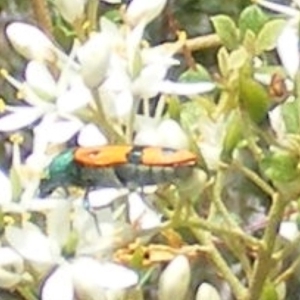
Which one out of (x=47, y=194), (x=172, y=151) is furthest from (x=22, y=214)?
(x=172, y=151)

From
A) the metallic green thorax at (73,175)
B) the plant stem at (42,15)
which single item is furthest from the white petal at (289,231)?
the plant stem at (42,15)

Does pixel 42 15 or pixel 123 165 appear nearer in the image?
pixel 123 165

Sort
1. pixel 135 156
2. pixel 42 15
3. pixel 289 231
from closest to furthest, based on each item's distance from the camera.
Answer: pixel 135 156 → pixel 289 231 → pixel 42 15

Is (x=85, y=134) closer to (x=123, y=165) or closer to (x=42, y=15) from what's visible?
(x=123, y=165)

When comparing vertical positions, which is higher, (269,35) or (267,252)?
(269,35)

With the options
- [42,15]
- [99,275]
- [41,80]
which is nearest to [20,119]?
[41,80]

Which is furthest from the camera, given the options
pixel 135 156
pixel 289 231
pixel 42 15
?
pixel 42 15

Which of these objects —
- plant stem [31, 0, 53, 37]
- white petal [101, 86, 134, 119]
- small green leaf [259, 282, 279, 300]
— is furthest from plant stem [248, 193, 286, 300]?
plant stem [31, 0, 53, 37]

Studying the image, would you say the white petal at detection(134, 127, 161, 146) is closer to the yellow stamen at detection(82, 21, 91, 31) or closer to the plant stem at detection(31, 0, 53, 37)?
the yellow stamen at detection(82, 21, 91, 31)

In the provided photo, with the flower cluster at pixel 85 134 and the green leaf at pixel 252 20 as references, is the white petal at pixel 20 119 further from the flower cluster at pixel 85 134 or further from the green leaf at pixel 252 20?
the green leaf at pixel 252 20
